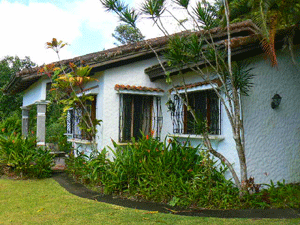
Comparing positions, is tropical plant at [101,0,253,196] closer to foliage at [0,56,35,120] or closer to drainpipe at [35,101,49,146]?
drainpipe at [35,101,49,146]

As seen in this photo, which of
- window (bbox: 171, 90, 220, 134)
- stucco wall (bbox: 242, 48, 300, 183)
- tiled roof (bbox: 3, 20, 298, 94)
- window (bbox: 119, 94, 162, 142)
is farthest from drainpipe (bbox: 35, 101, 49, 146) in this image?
stucco wall (bbox: 242, 48, 300, 183)

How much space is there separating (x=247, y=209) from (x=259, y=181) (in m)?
1.24

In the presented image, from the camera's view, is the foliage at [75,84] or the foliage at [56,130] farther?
the foliage at [56,130]

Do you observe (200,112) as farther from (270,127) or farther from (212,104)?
(270,127)

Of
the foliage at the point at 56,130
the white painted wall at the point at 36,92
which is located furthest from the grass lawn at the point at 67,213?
the foliage at the point at 56,130

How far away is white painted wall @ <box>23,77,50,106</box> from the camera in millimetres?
10372

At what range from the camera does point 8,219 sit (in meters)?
5.32

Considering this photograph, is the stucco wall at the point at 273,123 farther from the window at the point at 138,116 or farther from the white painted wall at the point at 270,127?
the window at the point at 138,116

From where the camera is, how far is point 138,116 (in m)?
8.80

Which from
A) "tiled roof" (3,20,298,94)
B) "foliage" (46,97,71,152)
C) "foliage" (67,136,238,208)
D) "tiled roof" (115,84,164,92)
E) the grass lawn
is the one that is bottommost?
the grass lawn

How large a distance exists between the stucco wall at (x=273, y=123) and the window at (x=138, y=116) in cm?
285

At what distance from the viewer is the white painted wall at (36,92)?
10372 mm

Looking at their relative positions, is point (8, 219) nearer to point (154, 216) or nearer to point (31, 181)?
point (154, 216)

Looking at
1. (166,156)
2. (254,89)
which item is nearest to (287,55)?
(254,89)
